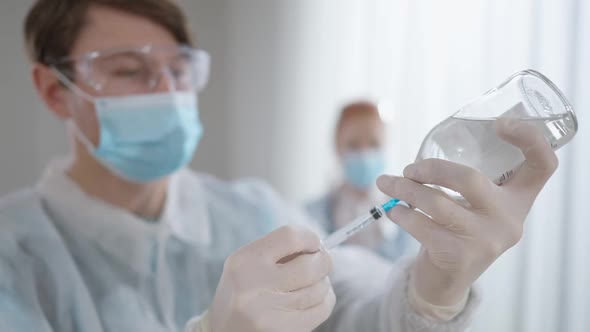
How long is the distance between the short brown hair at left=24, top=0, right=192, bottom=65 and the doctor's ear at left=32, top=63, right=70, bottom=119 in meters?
0.02

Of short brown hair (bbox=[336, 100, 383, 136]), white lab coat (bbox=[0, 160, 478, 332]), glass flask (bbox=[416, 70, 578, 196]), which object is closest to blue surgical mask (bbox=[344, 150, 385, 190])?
short brown hair (bbox=[336, 100, 383, 136])

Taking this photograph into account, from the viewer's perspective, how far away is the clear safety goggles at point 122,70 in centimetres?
101

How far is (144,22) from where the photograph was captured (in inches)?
41.5

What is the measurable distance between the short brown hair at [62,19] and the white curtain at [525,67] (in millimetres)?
854

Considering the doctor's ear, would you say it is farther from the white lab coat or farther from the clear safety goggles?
the white lab coat

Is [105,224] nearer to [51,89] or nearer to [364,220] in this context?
[51,89]

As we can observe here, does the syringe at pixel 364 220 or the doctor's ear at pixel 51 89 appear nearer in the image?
the syringe at pixel 364 220

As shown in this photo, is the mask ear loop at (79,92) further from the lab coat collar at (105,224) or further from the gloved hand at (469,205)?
the gloved hand at (469,205)

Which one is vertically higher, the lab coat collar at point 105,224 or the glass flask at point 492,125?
the glass flask at point 492,125

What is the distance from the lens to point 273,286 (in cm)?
61

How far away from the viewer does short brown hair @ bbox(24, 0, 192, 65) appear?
3.31 ft

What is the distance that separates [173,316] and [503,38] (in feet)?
3.52

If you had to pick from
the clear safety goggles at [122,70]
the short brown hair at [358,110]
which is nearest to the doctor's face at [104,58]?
the clear safety goggles at [122,70]

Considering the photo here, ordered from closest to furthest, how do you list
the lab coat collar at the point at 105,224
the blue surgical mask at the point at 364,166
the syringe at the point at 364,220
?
the syringe at the point at 364,220 → the lab coat collar at the point at 105,224 → the blue surgical mask at the point at 364,166
